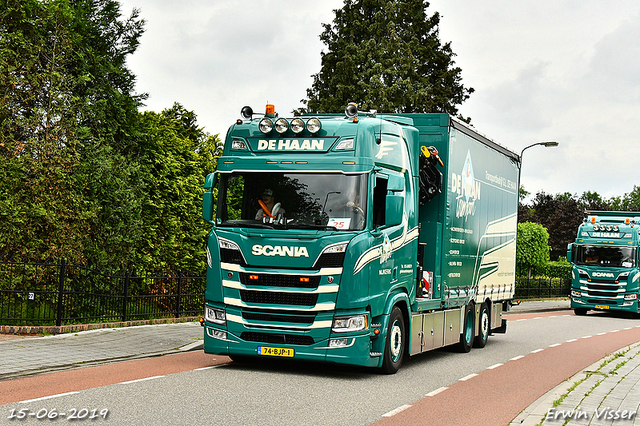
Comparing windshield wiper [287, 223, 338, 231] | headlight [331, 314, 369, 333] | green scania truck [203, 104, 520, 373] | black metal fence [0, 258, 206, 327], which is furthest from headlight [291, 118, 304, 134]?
black metal fence [0, 258, 206, 327]

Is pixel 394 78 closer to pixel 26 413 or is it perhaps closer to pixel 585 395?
pixel 585 395

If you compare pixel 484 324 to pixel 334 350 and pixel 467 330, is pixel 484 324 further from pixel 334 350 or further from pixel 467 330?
pixel 334 350

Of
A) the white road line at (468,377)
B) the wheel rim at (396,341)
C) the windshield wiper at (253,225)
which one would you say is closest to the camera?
the windshield wiper at (253,225)

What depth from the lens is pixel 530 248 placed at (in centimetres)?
4838

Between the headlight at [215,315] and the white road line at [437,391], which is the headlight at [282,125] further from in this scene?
the white road line at [437,391]

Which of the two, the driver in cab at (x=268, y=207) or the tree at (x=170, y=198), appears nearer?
the driver in cab at (x=268, y=207)

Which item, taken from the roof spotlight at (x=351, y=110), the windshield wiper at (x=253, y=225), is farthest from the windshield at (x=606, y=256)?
the windshield wiper at (x=253, y=225)

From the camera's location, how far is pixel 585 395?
9523 millimetres

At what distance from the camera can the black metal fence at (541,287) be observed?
4359 centimetres

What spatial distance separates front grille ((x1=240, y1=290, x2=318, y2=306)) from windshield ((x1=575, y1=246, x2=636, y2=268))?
23.6m

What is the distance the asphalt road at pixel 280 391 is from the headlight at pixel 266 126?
3.48m

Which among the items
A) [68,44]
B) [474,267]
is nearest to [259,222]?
[474,267]

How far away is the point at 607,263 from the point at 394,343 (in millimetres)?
22183

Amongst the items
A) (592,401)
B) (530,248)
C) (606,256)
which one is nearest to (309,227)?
(592,401)
